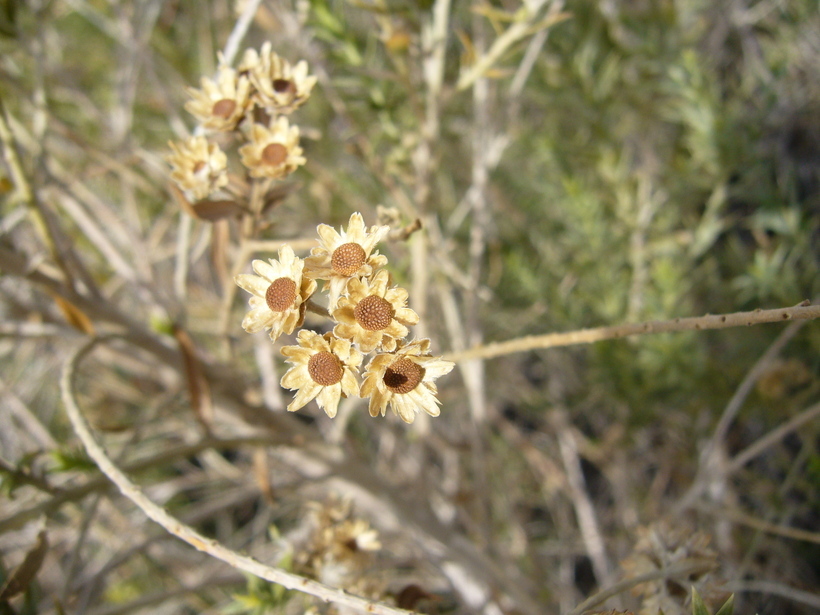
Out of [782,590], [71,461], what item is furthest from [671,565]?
[71,461]

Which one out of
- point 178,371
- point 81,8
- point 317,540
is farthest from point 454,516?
point 81,8

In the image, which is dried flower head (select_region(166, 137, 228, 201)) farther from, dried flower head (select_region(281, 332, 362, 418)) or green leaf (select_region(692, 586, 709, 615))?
green leaf (select_region(692, 586, 709, 615))

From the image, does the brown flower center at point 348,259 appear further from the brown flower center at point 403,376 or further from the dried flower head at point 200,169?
the dried flower head at point 200,169

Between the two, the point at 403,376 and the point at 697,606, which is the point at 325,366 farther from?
the point at 697,606

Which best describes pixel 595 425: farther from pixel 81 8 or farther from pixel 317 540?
pixel 81 8

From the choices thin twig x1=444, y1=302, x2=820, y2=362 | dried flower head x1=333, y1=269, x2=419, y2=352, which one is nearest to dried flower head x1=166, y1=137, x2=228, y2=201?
dried flower head x1=333, y1=269, x2=419, y2=352

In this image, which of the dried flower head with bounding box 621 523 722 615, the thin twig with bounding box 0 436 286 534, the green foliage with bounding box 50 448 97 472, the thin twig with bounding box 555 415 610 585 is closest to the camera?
the dried flower head with bounding box 621 523 722 615
